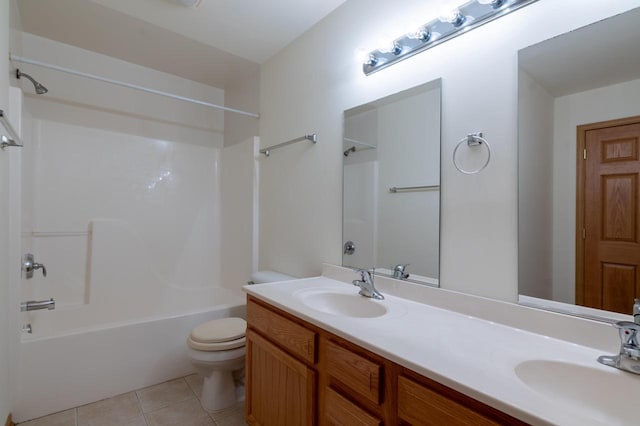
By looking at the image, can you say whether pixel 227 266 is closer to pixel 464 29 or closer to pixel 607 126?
pixel 464 29

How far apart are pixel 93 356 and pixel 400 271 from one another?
6.41 ft

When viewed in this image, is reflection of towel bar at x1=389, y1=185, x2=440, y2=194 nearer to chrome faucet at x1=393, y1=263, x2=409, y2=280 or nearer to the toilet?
chrome faucet at x1=393, y1=263, x2=409, y2=280

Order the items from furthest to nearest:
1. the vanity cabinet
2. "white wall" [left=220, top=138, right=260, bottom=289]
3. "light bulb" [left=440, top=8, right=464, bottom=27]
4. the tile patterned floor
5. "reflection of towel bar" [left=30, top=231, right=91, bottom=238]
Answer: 1. "white wall" [left=220, top=138, right=260, bottom=289]
2. "reflection of towel bar" [left=30, top=231, right=91, bottom=238]
3. the tile patterned floor
4. "light bulb" [left=440, top=8, right=464, bottom=27]
5. the vanity cabinet

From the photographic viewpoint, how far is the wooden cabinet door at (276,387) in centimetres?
119

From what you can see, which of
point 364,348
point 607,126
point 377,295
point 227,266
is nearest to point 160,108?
point 227,266

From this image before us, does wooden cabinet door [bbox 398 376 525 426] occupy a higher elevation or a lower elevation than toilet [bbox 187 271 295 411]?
higher

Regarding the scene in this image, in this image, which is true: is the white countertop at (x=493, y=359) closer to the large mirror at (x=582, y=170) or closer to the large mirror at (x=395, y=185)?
the large mirror at (x=582, y=170)

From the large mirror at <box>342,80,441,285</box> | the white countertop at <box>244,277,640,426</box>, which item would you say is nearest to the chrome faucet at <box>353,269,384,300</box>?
the large mirror at <box>342,80,441,285</box>

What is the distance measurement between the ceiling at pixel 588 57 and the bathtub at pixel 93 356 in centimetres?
234

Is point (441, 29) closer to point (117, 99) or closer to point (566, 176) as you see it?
point (566, 176)

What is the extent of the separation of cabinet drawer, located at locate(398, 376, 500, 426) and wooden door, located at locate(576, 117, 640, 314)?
0.60 m

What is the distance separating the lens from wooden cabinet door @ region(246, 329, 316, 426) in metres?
1.19

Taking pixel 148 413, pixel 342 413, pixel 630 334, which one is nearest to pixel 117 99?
pixel 148 413

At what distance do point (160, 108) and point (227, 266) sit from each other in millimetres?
1618
